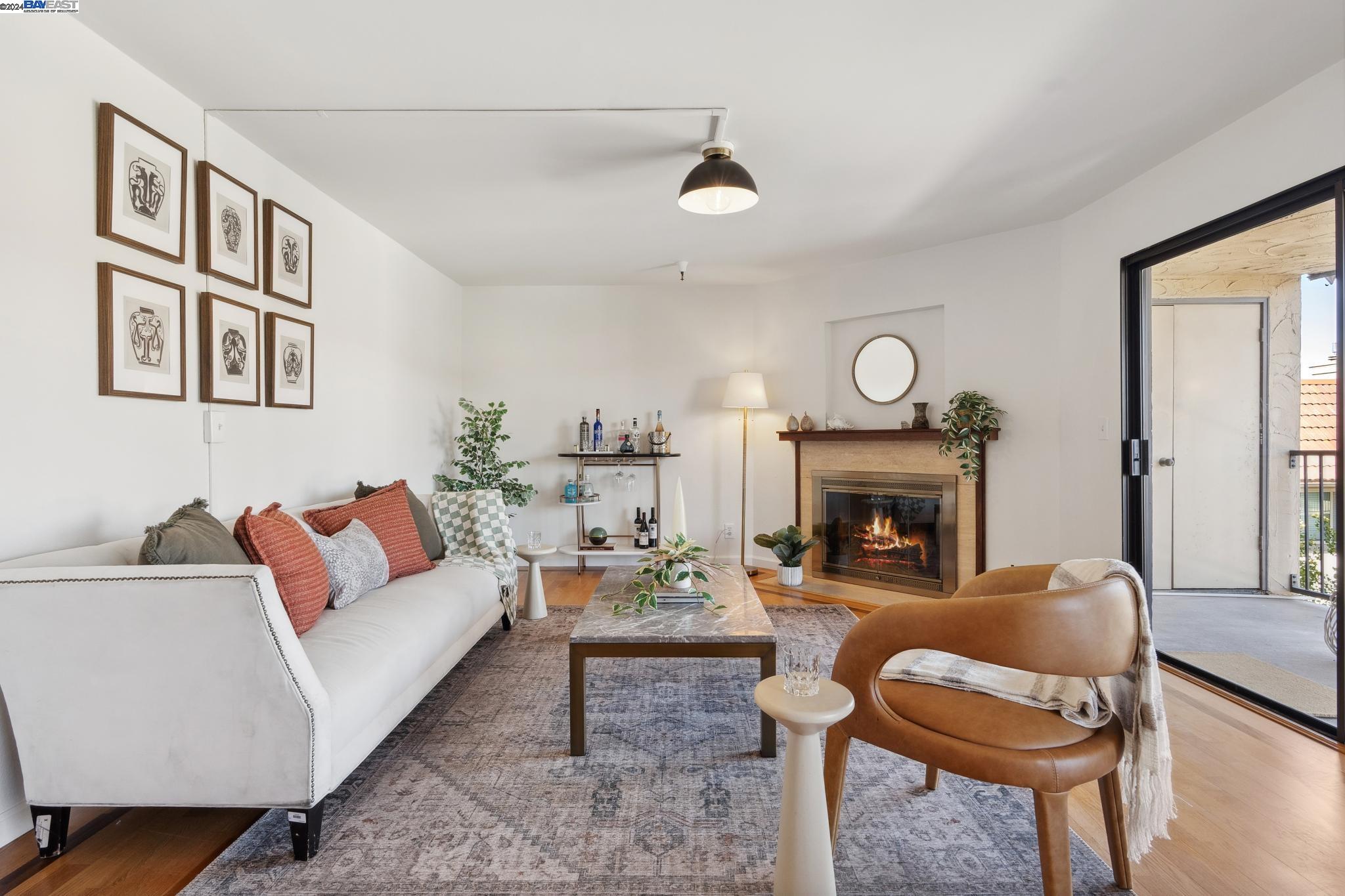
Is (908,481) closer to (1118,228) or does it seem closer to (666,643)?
(1118,228)

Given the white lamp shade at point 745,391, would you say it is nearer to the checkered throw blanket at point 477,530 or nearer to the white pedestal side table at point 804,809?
the checkered throw blanket at point 477,530

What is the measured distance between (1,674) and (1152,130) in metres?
4.32

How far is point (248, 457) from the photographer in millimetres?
2781

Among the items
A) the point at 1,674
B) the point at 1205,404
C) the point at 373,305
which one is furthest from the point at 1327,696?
the point at 373,305

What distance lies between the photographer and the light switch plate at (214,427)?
100 inches

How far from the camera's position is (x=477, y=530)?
11.9 feet

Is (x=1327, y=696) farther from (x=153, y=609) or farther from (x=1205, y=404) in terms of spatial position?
(x=153, y=609)

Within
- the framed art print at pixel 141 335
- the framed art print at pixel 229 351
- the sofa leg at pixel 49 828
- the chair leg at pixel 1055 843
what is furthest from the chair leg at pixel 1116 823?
the framed art print at pixel 229 351

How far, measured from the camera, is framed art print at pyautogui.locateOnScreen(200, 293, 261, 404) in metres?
2.54

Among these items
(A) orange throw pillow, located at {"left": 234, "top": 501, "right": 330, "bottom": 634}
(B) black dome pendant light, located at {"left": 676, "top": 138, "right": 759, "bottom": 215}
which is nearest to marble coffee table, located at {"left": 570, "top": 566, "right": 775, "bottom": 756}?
(A) orange throw pillow, located at {"left": 234, "top": 501, "right": 330, "bottom": 634}

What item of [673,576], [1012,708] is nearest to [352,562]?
[673,576]

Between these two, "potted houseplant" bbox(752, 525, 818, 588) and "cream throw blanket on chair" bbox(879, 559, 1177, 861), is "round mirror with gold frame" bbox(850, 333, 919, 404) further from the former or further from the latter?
"cream throw blanket on chair" bbox(879, 559, 1177, 861)

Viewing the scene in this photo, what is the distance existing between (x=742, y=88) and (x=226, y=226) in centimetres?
A: 216

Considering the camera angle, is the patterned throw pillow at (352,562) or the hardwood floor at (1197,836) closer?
the hardwood floor at (1197,836)
